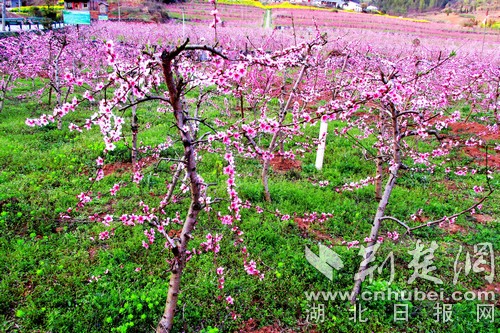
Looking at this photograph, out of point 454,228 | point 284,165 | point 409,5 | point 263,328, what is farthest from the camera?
point 409,5

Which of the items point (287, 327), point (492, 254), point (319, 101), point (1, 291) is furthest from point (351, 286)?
point (319, 101)

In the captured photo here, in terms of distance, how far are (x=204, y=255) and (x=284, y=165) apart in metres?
3.76

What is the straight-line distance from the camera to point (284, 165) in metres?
8.02

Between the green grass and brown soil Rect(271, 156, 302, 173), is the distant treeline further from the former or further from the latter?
the green grass

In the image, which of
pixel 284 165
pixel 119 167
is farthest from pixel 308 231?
pixel 119 167

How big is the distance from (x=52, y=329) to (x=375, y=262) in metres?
4.28

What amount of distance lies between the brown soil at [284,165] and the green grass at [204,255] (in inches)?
10.5

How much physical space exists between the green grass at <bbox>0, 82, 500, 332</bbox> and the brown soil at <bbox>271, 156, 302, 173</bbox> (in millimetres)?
266

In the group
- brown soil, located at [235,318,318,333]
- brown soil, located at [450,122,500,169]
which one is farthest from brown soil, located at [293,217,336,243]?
brown soil, located at [450,122,500,169]

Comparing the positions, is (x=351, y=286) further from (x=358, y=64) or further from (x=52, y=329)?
(x=358, y=64)

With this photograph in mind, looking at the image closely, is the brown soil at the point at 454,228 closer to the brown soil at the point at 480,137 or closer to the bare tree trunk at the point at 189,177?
the brown soil at the point at 480,137

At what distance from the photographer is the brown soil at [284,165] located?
25.7 feet

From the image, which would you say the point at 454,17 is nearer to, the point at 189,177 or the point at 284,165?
the point at 284,165

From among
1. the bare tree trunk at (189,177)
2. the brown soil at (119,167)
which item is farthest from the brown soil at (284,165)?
the bare tree trunk at (189,177)
